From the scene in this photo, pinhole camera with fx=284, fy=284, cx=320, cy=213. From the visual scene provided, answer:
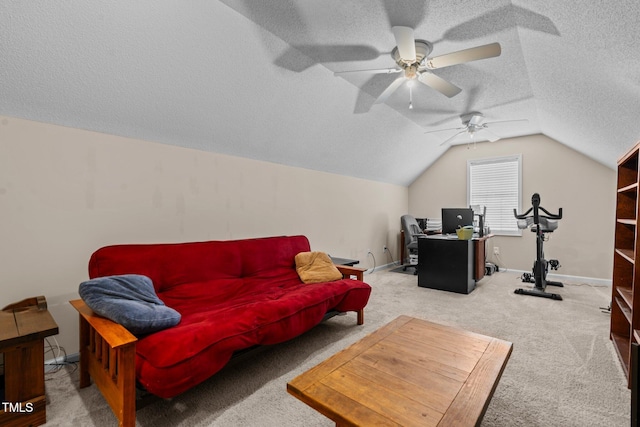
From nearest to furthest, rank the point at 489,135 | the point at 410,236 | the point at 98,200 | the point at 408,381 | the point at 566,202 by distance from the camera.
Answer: the point at 408,381 < the point at 98,200 < the point at 489,135 < the point at 566,202 < the point at 410,236

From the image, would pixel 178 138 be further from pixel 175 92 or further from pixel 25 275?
pixel 25 275

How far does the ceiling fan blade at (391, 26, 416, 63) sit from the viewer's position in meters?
1.82

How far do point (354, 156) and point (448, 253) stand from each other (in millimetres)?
1920

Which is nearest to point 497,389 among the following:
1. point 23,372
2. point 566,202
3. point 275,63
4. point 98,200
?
point 23,372

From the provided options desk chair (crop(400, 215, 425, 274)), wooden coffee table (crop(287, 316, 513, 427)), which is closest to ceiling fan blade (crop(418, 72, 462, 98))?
wooden coffee table (crop(287, 316, 513, 427))

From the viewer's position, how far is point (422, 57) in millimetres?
2297

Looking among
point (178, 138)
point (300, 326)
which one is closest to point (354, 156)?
point (178, 138)

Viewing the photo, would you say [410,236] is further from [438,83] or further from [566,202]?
[438,83]

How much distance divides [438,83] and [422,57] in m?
0.28

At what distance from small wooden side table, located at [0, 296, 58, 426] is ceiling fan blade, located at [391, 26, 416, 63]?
2634mm

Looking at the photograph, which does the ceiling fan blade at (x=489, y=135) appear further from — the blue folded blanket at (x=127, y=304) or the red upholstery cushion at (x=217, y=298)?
the blue folded blanket at (x=127, y=304)

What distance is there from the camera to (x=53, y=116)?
1.97 metres

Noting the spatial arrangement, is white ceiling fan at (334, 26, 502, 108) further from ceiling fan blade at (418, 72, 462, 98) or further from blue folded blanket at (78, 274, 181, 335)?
blue folded blanket at (78, 274, 181, 335)

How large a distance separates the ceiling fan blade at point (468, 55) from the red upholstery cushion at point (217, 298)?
77.0 inches
